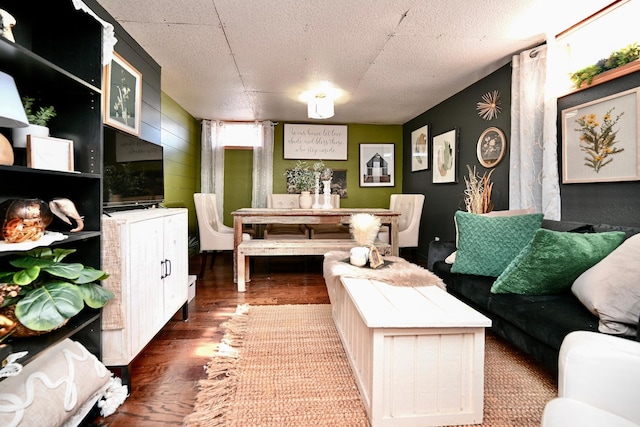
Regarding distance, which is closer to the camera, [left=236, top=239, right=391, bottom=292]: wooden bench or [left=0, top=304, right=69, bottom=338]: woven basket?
[left=0, top=304, right=69, bottom=338]: woven basket

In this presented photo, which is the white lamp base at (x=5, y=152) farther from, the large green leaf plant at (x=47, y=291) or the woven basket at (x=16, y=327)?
the woven basket at (x=16, y=327)

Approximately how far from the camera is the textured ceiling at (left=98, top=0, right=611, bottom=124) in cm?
229

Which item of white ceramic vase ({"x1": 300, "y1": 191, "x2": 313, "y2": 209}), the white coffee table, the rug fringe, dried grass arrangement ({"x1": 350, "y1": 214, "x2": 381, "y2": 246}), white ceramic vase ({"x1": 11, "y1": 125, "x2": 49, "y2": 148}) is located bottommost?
the rug fringe

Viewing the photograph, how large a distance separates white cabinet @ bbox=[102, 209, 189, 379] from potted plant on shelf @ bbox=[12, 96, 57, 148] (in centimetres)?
43

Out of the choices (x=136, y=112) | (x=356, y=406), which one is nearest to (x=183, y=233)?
(x=136, y=112)

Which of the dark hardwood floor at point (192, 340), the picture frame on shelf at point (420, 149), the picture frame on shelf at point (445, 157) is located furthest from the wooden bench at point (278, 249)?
the picture frame on shelf at point (420, 149)

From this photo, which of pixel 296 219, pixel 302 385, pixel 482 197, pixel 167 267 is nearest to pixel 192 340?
pixel 167 267

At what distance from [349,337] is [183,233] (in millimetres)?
1396

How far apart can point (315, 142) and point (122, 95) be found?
12.0 feet

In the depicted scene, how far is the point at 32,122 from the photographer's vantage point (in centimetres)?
140

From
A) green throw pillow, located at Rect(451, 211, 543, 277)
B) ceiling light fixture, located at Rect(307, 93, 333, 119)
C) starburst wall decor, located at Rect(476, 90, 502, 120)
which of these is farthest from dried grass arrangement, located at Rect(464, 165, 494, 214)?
ceiling light fixture, located at Rect(307, 93, 333, 119)

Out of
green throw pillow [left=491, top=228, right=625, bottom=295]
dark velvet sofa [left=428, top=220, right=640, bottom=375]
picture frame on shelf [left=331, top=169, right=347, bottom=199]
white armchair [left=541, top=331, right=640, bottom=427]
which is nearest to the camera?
white armchair [left=541, top=331, right=640, bottom=427]

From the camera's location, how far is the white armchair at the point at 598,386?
2.45ft

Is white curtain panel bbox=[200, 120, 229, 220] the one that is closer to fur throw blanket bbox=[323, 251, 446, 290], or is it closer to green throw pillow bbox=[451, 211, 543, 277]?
fur throw blanket bbox=[323, 251, 446, 290]
